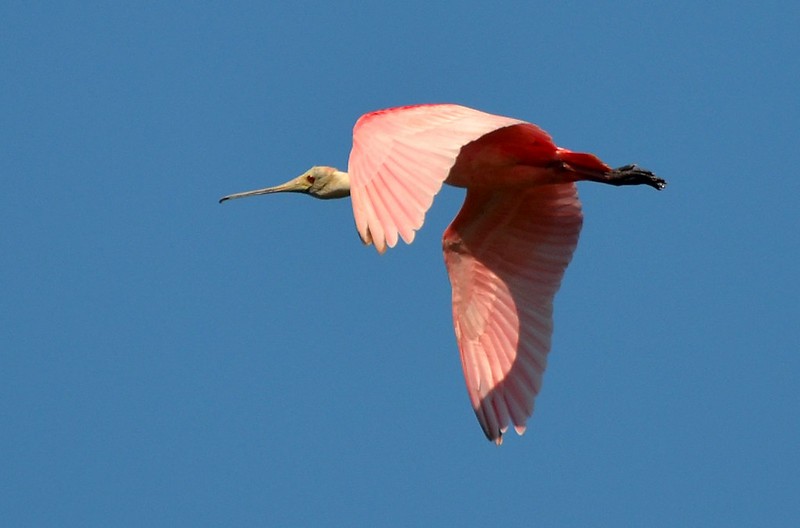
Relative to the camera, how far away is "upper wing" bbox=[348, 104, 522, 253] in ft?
34.3

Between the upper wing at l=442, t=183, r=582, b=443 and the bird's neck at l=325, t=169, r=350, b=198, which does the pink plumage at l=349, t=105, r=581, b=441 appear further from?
the bird's neck at l=325, t=169, r=350, b=198

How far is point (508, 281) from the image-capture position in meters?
14.1

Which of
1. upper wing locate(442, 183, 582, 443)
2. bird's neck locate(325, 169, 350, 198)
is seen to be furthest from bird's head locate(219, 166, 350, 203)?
upper wing locate(442, 183, 582, 443)

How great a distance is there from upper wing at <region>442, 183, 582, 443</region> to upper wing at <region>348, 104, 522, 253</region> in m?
2.10

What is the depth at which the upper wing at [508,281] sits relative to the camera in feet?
45.1

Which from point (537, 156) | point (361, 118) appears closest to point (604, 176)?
point (537, 156)

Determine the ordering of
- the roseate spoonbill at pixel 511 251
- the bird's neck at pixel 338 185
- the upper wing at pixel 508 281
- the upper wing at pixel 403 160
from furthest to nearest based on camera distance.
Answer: the bird's neck at pixel 338 185 → the upper wing at pixel 508 281 → the roseate spoonbill at pixel 511 251 → the upper wing at pixel 403 160

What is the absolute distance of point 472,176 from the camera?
13.6 m

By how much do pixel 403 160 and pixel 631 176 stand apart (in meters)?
3.26

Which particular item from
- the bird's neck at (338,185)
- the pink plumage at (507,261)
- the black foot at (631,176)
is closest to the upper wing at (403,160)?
the pink plumage at (507,261)

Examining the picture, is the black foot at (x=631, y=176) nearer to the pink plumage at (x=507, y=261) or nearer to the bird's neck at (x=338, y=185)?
the pink plumage at (x=507, y=261)

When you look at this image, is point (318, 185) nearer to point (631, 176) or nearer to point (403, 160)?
point (631, 176)

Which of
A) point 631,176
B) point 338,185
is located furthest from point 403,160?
point 338,185

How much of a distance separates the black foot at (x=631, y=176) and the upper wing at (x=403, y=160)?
1.95 metres
